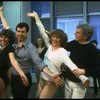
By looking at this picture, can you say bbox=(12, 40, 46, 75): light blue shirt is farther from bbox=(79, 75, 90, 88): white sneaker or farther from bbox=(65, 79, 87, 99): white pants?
bbox=(79, 75, 90, 88): white sneaker

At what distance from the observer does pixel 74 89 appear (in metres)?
3.29

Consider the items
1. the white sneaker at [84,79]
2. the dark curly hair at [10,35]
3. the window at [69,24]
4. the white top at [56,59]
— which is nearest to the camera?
the white sneaker at [84,79]

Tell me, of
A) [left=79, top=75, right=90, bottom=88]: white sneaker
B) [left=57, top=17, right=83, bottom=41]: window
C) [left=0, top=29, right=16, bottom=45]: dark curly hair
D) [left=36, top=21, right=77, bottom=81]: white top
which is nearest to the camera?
[left=79, top=75, right=90, bottom=88]: white sneaker

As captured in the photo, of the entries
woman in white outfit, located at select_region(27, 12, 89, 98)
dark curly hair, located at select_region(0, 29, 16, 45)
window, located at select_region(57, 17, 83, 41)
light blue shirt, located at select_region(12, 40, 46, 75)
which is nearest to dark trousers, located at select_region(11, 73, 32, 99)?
light blue shirt, located at select_region(12, 40, 46, 75)

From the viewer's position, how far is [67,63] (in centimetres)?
315

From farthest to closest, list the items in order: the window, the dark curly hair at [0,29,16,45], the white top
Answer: the window < the dark curly hair at [0,29,16,45] < the white top

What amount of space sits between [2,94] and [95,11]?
6279 mm

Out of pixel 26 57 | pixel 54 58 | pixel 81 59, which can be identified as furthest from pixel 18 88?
pixel 81 59

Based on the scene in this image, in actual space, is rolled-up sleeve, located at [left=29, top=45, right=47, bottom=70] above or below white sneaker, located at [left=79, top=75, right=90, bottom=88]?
above

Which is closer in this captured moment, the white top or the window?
the white top

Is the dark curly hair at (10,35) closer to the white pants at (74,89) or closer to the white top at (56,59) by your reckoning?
the white top at (56,59)

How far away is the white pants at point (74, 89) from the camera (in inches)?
128

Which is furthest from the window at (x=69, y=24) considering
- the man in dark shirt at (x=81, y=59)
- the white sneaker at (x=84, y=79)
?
the white sneaker at (x=84, y=79)

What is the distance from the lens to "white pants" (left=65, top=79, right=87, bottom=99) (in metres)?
3.26
